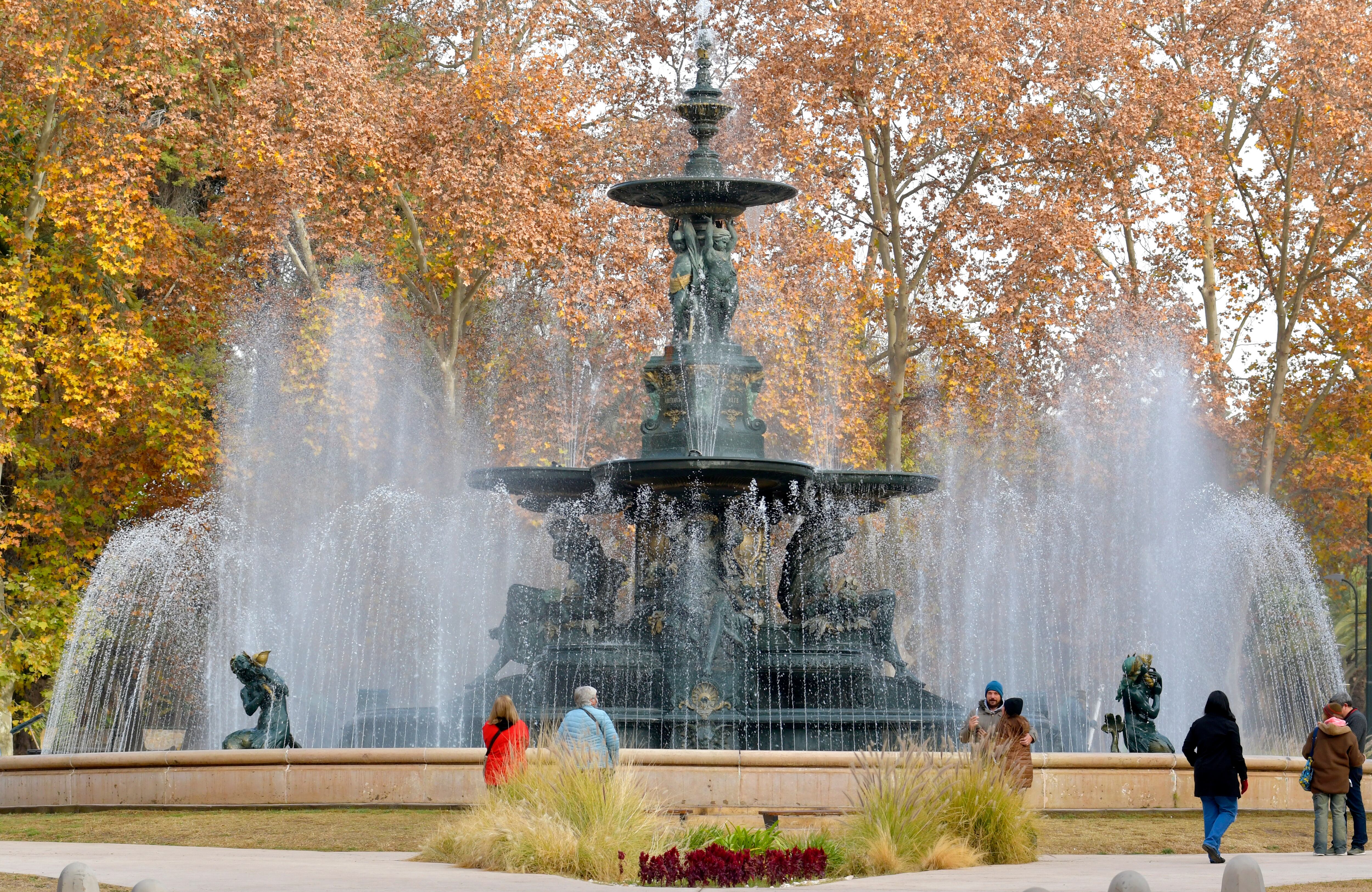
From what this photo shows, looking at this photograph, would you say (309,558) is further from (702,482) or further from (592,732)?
(592,732)

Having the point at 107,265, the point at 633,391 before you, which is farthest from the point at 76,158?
the point at 633,391

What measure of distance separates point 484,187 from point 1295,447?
17418 mm

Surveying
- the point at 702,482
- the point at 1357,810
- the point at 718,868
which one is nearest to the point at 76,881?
the point at 718,868

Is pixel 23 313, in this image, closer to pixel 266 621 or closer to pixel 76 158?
pixel 76 158

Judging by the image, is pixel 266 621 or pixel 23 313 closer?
pixel 23 313

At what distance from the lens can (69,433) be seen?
33625mm

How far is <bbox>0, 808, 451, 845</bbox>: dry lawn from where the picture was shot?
1336 centimetres

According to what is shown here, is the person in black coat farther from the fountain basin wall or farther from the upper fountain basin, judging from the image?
the upper fountain basin

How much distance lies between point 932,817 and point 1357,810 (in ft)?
14.5

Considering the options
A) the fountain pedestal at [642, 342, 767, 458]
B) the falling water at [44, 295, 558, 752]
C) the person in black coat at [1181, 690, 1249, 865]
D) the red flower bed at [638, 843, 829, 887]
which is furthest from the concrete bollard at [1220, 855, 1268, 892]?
the falling water at [44, 295, 558, 752]

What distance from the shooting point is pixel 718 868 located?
10.5 meters

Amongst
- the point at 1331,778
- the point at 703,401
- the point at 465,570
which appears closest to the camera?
the point at 1331,778

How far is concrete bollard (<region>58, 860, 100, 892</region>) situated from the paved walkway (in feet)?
4.75

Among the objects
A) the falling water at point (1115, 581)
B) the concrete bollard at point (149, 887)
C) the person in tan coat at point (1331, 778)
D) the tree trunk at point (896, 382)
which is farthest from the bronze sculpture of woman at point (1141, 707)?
the tree trunk at point (896, 382)
